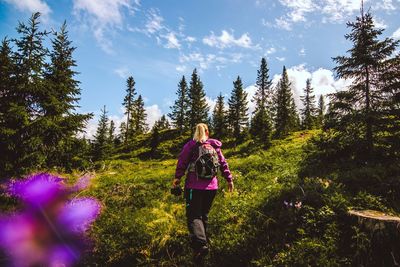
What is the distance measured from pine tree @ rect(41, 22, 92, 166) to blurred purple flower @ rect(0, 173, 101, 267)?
5030mm

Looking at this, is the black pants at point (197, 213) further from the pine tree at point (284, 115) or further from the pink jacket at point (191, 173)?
the pine tree at point (284, 115)

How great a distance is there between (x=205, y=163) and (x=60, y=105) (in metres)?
15.8

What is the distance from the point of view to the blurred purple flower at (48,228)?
713cm

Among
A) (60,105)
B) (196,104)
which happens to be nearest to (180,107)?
(196,104)

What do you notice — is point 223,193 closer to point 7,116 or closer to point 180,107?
point 7,116

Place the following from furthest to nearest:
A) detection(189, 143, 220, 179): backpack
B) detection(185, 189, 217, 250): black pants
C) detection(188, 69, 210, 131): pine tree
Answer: detection(188, 69, 210, 131): pine tree, detection(189, 143, 220, 179): backpack, detection(185, 189, 217, 250): black pants

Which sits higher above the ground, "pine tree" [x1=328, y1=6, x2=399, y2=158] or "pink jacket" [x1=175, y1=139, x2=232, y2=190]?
"pine tree" [x1=328, y1=6, x2=399, y2=158]

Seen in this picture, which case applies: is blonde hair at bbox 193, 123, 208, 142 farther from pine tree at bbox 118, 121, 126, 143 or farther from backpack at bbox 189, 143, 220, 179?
pine tree at bbox 118, 121, 126, 143

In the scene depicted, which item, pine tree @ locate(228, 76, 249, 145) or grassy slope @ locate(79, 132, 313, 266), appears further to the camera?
pine tree @ locate(228, 76, 249, 145)

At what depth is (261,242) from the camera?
6371 mm

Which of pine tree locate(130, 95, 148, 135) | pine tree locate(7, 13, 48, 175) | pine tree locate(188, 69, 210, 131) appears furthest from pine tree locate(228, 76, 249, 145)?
pine tree locate(7, 13, 48, 175)

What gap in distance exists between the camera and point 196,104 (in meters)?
68.1

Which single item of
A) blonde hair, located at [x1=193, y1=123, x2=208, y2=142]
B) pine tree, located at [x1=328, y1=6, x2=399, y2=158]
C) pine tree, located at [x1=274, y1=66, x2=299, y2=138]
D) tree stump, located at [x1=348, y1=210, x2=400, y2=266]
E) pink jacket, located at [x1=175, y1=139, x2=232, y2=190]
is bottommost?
tree stump, located at [x1=348, y1=210, x2=400, y2=266]

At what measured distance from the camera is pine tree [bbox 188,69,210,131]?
67812 mm
